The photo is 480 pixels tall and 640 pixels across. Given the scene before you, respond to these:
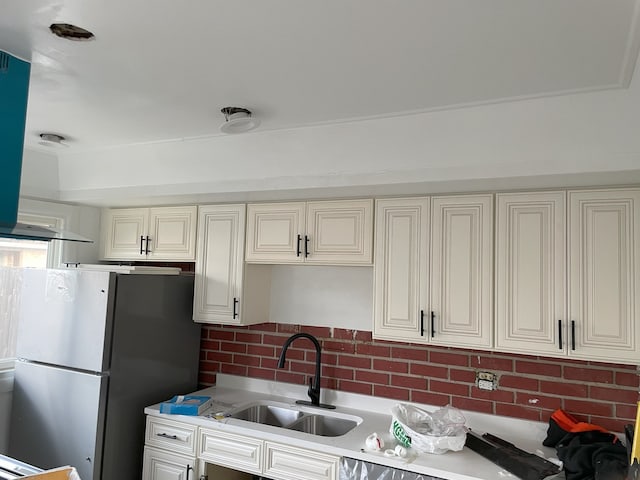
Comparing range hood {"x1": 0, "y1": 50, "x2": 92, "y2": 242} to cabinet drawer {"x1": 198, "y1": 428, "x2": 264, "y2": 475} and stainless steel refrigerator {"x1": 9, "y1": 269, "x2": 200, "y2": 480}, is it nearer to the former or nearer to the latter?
stainless steel refrigerator {"x1": 9, "y1": 269, "x2": 200, "y2": 480}

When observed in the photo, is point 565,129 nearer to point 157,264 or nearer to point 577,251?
Result: point 577,251

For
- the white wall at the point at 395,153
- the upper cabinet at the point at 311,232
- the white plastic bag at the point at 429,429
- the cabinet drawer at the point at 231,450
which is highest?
the white wall at the point at 395,153

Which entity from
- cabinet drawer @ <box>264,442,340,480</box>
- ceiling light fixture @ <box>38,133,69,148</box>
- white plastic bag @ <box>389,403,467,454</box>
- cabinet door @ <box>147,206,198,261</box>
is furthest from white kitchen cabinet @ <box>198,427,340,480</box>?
ceiling light fixture @ <box>38,133,69,148</box>

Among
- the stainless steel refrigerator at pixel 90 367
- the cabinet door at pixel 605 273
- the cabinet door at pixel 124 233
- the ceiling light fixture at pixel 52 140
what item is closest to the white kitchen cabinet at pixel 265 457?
the stainless steel refrigerator at pixel 90 367

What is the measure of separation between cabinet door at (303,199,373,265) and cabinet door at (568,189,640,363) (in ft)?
3.24

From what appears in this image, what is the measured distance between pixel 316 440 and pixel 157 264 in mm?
1869

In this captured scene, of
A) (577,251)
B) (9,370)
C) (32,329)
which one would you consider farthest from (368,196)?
(9,370)

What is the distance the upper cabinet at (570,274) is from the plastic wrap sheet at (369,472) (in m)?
0.73

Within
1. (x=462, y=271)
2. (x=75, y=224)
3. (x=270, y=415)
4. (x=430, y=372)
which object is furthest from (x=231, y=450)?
(x=75, y=224)

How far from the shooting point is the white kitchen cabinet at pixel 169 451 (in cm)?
256

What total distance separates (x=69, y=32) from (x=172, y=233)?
177 centimetres

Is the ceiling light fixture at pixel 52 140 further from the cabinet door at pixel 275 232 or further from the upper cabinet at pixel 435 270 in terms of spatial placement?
the upper cabinet at pixel 435 270

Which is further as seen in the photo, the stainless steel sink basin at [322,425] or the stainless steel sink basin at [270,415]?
the stainless steel sink basin at [270,415]

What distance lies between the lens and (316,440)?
2.28 meters
